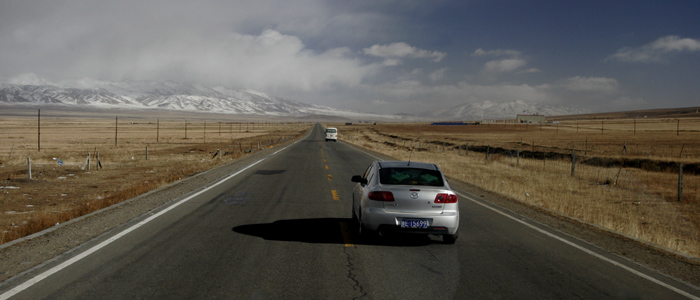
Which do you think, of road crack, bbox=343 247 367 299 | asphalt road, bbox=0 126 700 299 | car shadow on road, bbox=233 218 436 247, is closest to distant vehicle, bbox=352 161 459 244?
asphalt road, bbox=0 126 700 299

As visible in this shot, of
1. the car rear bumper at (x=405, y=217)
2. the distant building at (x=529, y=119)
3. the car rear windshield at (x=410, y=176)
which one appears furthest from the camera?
the distant building at (x=529, y=119)

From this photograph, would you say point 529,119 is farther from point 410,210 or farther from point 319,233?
point 410,210

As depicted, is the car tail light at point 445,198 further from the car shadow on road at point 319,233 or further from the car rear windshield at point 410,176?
the car shadow on road at point 319,233

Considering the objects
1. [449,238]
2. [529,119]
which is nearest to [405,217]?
[449,238]

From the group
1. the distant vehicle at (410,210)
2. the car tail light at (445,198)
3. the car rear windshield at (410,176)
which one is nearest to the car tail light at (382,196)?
the distant vehicle at (410,210)

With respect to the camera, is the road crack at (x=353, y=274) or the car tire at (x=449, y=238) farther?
the car tire at (x=449, y=238)

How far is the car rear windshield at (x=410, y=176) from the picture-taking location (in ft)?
27.5

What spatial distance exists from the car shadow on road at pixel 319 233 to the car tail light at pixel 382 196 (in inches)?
33.3

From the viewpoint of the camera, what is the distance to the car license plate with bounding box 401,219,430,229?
7.85 metres

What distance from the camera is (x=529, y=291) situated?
5.79 metres

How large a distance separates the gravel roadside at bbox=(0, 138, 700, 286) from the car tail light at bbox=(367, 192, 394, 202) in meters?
3.84

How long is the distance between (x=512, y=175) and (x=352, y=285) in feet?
65.6

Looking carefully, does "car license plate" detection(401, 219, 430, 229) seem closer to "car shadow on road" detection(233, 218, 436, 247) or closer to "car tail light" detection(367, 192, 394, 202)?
"car tail light" detection(367, 192, 394, 202)

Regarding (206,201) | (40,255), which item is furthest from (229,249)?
(206,201)
